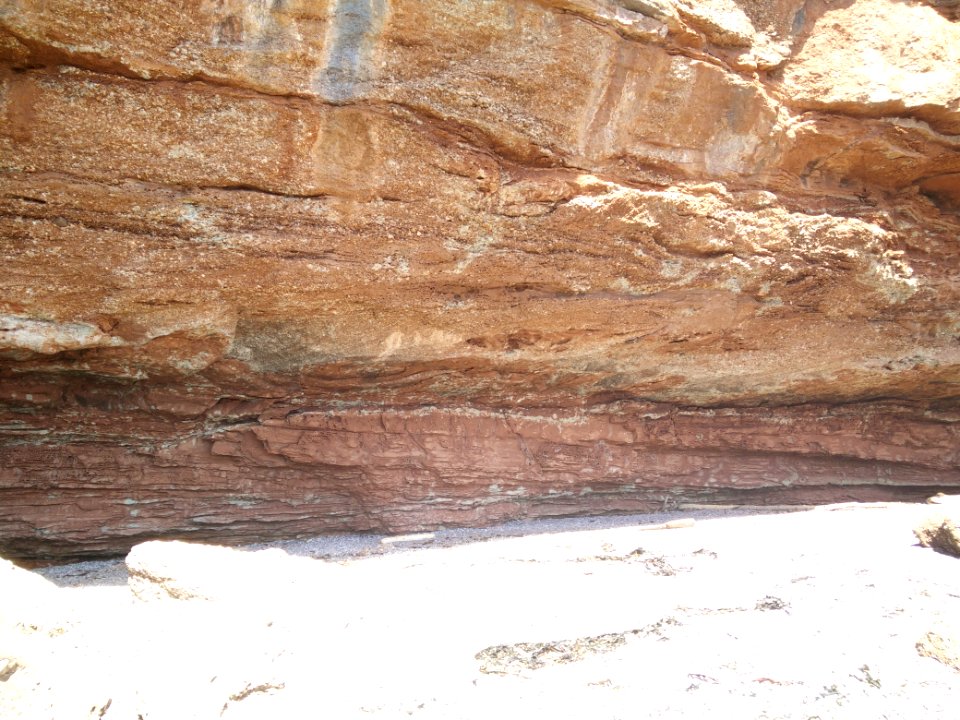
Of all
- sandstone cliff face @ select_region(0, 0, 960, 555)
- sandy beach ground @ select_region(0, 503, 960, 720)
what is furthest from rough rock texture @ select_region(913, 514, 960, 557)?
sandstone cliff face @ select_region(0, 0, 960, 555)

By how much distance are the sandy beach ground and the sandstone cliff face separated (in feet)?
3.80

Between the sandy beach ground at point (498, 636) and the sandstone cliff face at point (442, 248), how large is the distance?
45.6 inches

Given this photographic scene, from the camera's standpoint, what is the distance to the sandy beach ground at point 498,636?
2.62 metres

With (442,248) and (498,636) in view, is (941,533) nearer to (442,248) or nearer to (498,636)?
(498,636)

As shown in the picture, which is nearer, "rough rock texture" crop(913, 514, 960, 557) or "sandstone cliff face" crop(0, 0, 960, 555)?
"sandstone cliff face" crop(0, 0, 960, 555)

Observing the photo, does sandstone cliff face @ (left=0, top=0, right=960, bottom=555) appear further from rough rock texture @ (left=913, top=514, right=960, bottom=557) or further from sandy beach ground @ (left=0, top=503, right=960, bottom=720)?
rough rock texture @ (left=913, top=514, right=960, bottom=557)

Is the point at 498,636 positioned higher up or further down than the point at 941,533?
further down

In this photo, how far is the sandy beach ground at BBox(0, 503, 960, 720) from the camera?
2619mm

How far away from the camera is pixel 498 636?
3188mm

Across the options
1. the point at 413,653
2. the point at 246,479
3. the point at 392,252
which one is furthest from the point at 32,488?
the point at 413,653

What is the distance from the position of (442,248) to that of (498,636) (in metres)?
2.33

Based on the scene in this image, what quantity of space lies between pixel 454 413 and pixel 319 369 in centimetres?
119

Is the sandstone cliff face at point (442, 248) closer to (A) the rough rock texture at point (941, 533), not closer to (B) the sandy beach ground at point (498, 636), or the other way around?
(B) the sandy beach ground at point (498, 636)

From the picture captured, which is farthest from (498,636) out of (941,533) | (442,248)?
(941,533)
